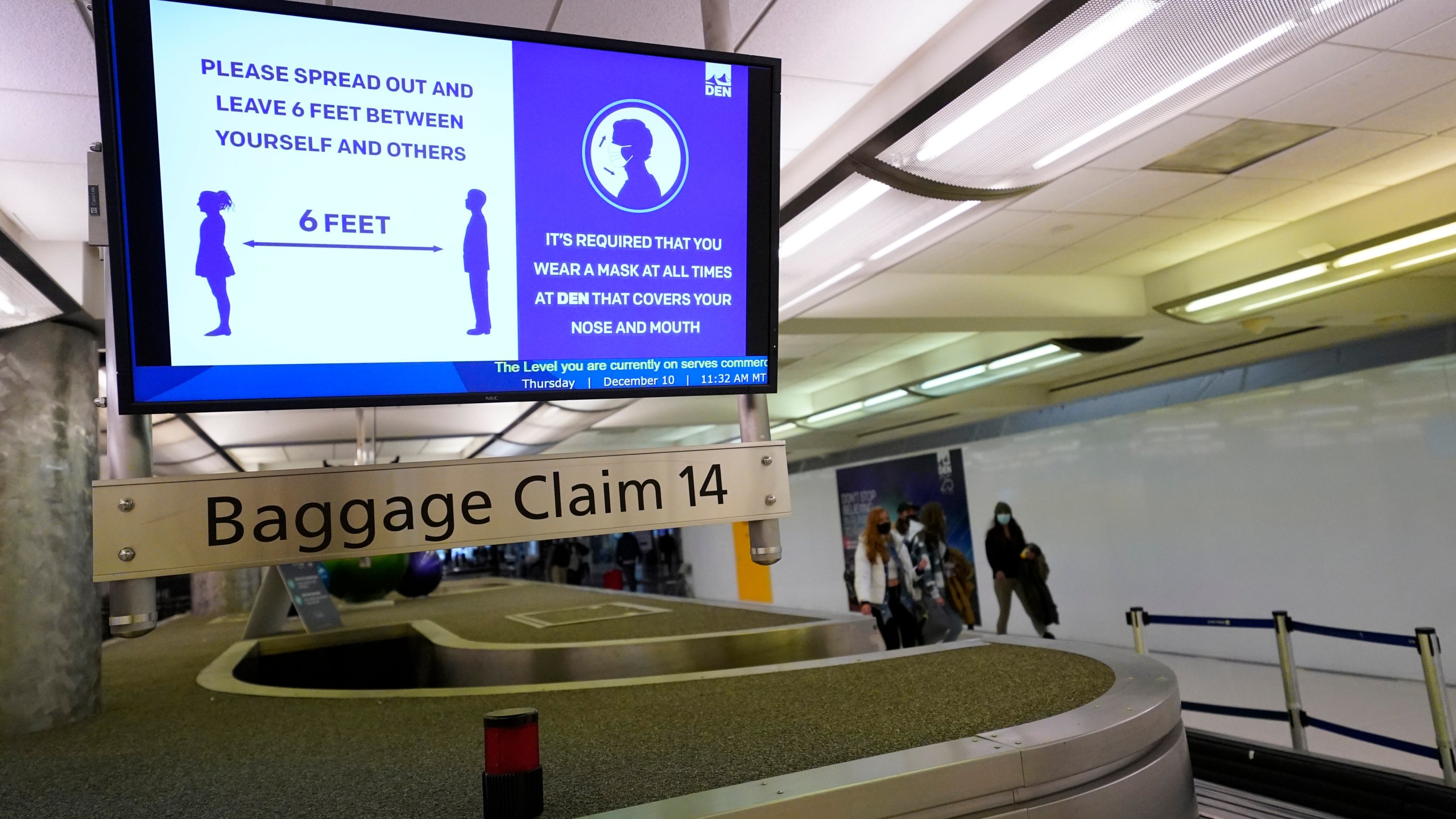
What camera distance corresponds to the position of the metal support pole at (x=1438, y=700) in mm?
4793

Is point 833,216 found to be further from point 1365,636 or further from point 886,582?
point 886,582

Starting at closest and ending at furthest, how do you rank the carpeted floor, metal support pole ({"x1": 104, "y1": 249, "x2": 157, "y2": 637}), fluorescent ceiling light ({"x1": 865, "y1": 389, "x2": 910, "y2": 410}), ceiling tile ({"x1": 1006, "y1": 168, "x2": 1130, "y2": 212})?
metal support pole ({"x1": 104, "y1": 249, "x2": 157, "y2": 637})
the carpeted floor
ceiling tile ({"x1": 1006, "y1": 168, "x2": 1130, "y2": 212})
fluorescent ceiling light ({"x1": 865, "y1": 389, "x2": 910, "y2": 410})

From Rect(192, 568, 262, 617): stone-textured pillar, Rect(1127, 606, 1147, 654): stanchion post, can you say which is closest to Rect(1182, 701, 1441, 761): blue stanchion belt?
Rect(1127, 606, 1147, 654): stanchion post

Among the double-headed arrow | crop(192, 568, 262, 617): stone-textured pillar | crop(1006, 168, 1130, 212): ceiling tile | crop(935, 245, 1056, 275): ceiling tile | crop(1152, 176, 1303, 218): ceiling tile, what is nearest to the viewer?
the double-headed arrow

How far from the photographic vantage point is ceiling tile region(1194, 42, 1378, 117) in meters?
4.08

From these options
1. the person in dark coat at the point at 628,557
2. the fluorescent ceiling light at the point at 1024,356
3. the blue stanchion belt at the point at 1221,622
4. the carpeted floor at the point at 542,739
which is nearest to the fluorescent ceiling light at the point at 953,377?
the fluorescent ceiling light at the point at 1024,356

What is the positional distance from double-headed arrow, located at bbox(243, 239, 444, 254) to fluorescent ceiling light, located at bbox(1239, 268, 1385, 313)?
728cm

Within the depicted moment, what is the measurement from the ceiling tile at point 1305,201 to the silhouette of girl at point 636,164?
229 inches

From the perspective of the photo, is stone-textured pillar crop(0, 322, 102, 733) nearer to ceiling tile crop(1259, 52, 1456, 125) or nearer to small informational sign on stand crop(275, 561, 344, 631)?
small informational sign on stand crop(275, 561, 344, 631)

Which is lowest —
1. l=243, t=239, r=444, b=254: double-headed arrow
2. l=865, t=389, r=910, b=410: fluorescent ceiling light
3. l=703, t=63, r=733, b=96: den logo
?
l=243, t=239, r=444, b=254: double-headed arrow

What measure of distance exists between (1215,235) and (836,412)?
7184mm

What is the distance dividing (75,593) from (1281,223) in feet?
26.9

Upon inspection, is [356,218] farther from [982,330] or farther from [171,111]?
[982,330]

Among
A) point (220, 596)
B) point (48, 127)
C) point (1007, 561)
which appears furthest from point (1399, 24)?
point (220, 596)
